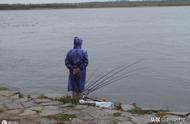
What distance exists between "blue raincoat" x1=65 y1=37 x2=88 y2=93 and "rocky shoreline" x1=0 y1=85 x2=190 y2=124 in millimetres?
625

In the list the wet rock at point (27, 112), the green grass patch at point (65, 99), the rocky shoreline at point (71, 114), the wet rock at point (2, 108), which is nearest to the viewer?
the rocky shoreline at point (71, 114)

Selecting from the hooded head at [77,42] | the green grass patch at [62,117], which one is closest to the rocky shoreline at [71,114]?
the green grass patch at [62,117]

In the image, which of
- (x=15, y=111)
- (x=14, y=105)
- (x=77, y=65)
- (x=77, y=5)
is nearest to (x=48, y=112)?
(x=15, y=111)

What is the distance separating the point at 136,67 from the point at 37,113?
37.4 feet

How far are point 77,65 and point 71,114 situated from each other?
1705 millimetres

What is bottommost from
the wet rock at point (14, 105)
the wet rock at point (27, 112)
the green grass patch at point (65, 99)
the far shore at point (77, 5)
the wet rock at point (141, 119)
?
the wet rock at point (141, 119)

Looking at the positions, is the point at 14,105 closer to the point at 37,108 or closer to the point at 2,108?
the point at 2,108

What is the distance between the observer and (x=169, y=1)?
135875mm

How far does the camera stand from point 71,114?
7277 millimetres

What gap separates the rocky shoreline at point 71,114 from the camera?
273 inches

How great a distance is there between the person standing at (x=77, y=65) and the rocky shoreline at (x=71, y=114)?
61cm

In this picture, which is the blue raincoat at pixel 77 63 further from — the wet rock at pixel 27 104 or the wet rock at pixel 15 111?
the wet rock at pixel 15 111

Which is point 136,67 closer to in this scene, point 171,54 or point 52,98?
point 171,54

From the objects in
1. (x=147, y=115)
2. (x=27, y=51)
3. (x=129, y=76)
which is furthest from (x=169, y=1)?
(x=147, y=115)
